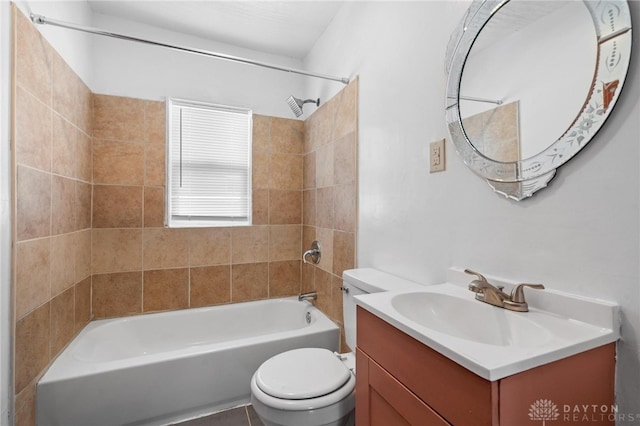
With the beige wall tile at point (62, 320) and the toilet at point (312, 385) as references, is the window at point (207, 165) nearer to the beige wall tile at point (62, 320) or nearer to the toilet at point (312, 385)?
the beige wall tile at point (62, 320)

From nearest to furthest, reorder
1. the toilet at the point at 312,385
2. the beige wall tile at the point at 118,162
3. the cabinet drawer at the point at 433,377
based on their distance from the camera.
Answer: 1. the cabinet drawer at the point at 433,377
2. the toilet at the point at 312,385
3. the beige wall tile at the point at 118,162

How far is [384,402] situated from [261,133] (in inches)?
86.4

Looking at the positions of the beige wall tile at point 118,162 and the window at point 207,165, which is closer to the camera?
the beige wall tile at point 118,162

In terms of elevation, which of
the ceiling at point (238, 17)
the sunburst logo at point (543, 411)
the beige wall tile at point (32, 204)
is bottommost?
the sunburst logo at point (543, 411)

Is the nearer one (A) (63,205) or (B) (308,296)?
(A) (63,205)

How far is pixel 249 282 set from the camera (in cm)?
251

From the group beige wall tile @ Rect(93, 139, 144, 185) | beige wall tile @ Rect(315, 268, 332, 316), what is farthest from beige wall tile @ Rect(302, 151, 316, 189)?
beige wall tile @ Rect(93, 139, 144, 185)

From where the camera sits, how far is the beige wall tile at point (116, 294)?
2105 millimetres

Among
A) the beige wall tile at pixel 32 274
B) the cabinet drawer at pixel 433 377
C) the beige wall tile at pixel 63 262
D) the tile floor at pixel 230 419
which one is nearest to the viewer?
the cabinet drawer at pixel 433 377

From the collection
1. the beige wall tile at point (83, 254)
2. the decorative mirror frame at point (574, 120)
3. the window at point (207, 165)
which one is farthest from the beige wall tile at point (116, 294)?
the decorative mirror frame at point (574, 120)

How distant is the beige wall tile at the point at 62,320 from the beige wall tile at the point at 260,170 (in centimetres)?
141

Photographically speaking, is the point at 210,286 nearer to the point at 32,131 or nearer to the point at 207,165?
the point at 207,165

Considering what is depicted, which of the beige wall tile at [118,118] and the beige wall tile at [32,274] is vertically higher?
the beige wall tile at [118,118]

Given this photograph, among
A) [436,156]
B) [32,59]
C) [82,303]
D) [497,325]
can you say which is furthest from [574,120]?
[82,303]
